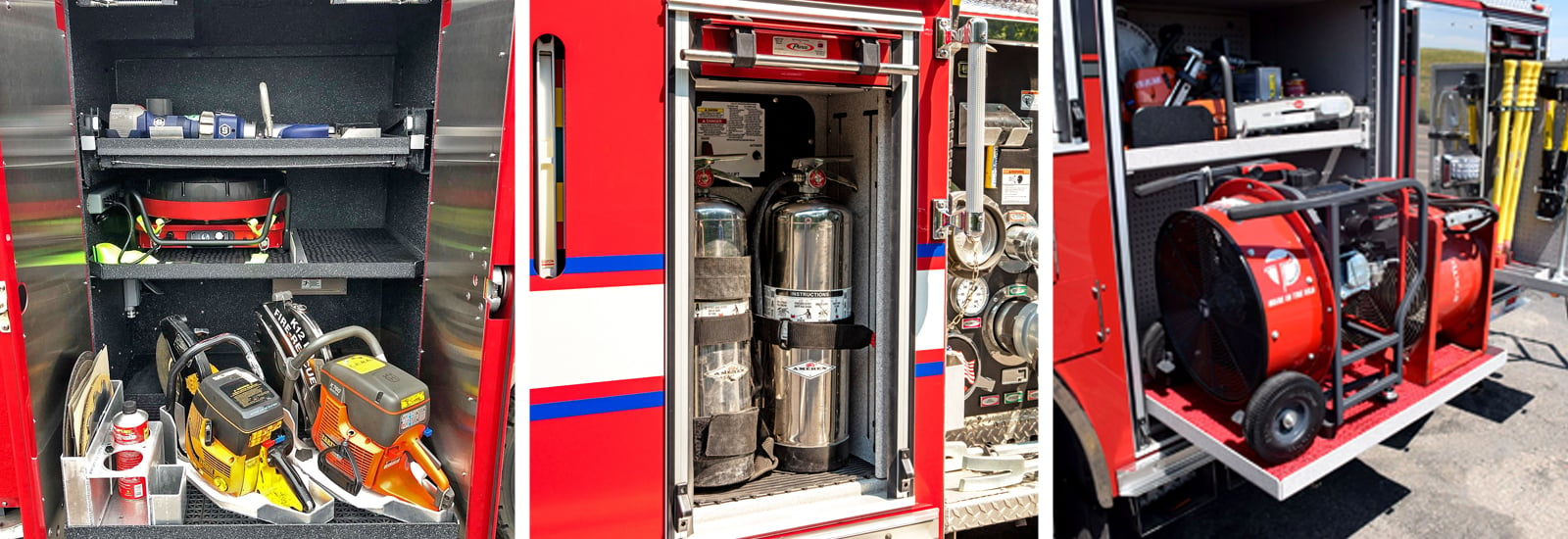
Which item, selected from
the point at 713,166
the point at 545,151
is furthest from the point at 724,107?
the point at 545,151

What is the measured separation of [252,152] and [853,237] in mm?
2644

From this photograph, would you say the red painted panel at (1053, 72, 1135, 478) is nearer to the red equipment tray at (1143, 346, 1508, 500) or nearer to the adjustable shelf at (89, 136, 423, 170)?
the red equipment tray at (1143, 346, 1508, 500)

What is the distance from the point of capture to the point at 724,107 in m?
3.21

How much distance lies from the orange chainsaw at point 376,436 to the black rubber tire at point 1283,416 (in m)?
3.00

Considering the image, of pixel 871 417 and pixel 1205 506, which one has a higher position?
pixel 871 417

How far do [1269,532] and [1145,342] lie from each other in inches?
48.2

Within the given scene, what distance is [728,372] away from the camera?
303 cm

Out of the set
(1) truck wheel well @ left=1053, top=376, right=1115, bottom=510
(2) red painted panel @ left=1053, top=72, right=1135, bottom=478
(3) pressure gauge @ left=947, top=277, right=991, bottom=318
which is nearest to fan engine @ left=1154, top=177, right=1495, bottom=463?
(2) red painted panel @ left=1053, top=72, right=1135, bottom=478

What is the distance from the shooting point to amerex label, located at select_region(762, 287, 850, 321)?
306cm

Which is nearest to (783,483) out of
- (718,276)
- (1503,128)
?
(718,276)

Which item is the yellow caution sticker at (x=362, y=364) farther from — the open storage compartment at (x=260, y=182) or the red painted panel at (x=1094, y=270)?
the red painted panel at (x=1094, y=270)

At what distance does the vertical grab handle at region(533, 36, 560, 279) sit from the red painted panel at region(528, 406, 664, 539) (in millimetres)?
474

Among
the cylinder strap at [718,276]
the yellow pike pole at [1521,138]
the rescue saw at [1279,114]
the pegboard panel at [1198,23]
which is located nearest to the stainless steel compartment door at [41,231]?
the cylinder strap at [718,276]

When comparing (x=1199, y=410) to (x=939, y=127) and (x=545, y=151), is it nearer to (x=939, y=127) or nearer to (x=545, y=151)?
(x=939, y=127)
